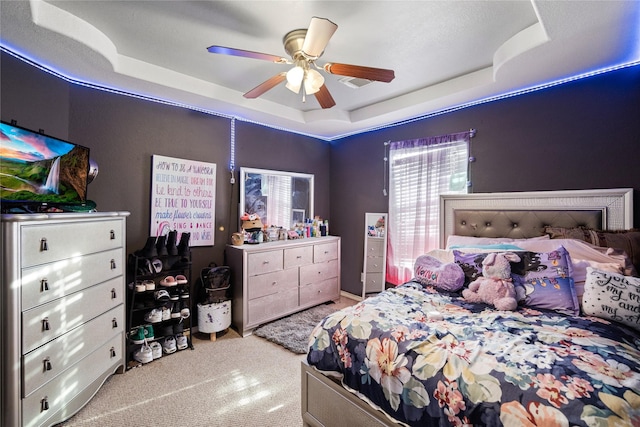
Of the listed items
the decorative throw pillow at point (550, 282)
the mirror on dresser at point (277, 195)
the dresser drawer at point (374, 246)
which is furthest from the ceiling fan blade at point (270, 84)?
the dresser drawer at point (374, 246)

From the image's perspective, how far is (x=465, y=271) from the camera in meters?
2.12

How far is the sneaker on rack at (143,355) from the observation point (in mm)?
2330

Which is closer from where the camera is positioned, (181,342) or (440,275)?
(440,275)

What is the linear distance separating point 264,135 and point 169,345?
2.56 metres

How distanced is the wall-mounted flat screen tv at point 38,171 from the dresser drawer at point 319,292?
7.85ft

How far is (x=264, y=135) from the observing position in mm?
3613

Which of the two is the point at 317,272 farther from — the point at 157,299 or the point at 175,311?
the point at 157,299

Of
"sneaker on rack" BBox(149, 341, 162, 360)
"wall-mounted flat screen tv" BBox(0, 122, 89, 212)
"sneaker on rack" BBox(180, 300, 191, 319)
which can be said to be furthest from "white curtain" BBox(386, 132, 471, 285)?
"wall-mounted flat screen tv" BBox(0, 122, 89, 212)

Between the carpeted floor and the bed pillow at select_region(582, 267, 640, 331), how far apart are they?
6.19ft

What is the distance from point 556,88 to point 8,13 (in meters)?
3.94

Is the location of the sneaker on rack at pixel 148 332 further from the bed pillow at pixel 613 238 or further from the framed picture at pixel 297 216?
the bed pillow at pixel 613 238

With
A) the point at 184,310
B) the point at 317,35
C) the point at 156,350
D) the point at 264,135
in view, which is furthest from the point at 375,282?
the point at 317,35

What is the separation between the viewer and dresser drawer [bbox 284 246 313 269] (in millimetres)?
3273

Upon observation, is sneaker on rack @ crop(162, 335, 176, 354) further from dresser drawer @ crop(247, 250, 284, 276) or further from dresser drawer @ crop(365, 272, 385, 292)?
dresser drawer @ crop(365, 272, 385, 292)
